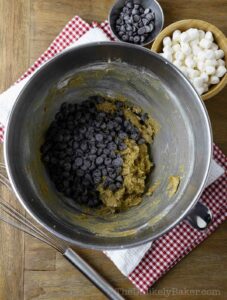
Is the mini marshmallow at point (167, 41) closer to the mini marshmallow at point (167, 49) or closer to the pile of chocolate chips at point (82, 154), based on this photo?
the mini marshmallow at point (167, 49)

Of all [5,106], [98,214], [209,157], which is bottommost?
[98,214]

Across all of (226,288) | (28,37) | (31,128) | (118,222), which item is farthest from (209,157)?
(28,37)

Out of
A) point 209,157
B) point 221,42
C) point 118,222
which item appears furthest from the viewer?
point 221,42

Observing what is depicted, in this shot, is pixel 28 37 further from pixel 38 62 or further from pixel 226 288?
pixel 226 288

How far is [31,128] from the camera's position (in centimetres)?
100

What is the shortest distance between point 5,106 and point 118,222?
386mm

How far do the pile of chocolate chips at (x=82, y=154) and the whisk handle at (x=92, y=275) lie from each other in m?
0.17

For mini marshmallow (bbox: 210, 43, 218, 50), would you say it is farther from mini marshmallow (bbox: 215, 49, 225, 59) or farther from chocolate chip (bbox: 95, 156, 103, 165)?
chocolate chip (bbox: 95, 156, 103, 165)

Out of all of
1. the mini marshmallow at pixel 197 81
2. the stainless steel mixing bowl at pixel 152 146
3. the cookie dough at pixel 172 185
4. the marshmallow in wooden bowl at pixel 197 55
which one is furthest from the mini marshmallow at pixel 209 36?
→ the cookie dough at pixel 172 185

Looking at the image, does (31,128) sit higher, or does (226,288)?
(31,128)

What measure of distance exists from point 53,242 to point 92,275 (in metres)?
0.12

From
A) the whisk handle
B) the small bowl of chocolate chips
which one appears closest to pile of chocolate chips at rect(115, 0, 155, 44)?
the small bowl of chocolate chips

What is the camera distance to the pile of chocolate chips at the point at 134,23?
1.19 m

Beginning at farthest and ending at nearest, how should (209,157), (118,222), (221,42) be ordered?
(221,42)
(118,222)
(209,157)
